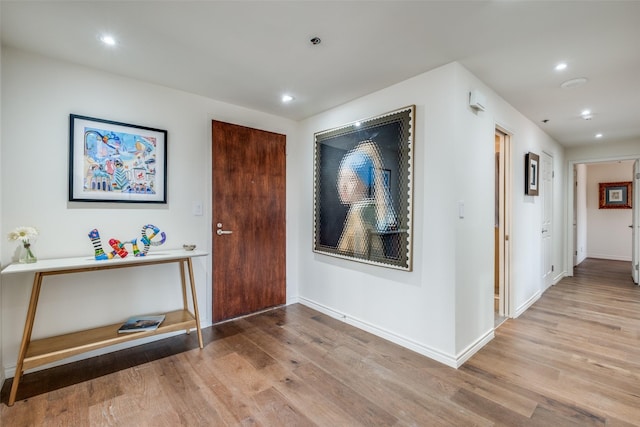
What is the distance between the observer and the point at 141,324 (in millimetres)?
2346

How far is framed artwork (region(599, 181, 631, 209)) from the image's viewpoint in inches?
253

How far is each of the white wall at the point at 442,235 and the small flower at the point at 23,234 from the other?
2.55m

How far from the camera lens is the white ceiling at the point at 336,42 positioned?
5.36ft

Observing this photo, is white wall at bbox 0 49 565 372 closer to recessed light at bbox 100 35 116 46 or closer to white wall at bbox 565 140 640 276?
recessed light at bbox 100 35 116 46

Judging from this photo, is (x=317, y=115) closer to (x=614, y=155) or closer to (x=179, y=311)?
(x=179, y=311)

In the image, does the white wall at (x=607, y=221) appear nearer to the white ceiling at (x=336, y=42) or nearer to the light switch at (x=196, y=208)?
the white ceiling at (x=336, y=42)

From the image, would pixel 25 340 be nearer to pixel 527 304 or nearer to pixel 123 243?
pixel 123 243

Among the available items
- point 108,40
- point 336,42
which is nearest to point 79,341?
point 108,40

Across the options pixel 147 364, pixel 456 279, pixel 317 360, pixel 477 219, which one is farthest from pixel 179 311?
pixel 477 219

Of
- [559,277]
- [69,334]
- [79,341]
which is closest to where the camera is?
[79,341]

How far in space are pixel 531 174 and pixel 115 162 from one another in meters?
4.40

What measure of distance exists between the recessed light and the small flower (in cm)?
138

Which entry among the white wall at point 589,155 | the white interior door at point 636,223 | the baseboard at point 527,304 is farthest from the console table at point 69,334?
the white interior door at point 636,223

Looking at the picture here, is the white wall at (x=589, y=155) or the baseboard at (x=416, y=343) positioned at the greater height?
the white wall at (x=589, y=155)
